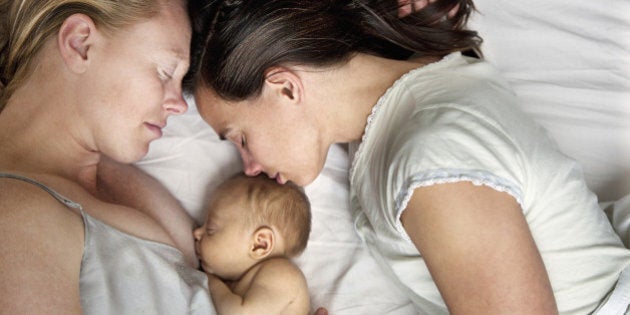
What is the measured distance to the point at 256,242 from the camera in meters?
A: 1.46

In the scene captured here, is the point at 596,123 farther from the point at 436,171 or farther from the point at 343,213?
the point at 436,171

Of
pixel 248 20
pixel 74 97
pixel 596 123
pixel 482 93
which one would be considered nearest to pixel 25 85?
pixel 74 97

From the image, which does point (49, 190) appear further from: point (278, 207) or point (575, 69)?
point (575, 69)

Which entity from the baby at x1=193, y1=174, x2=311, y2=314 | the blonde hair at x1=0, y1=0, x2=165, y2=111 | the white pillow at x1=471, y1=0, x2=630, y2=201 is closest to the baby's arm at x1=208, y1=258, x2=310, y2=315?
the baby at x1=193, y1=174, x2=311, y2=314

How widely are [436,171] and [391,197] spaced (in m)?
0.11

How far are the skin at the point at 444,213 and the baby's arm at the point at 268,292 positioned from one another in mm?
308

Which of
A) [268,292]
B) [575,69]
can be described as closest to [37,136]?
[268,292]

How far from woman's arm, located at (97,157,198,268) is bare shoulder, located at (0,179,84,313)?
1.08ft

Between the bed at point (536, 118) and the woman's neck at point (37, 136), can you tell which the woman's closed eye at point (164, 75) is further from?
the bed at point (536, 118)

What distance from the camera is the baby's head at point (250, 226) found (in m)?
1.46

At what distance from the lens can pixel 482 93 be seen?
1.23 m

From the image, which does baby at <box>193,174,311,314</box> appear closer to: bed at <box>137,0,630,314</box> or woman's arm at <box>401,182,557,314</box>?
bed at <box>137,0,630,314</box>

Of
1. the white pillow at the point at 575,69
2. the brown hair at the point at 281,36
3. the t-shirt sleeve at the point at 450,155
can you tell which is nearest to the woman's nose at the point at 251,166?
the brown hair at the point at 281,36

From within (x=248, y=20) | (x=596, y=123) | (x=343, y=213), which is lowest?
(x=343, y=213)
